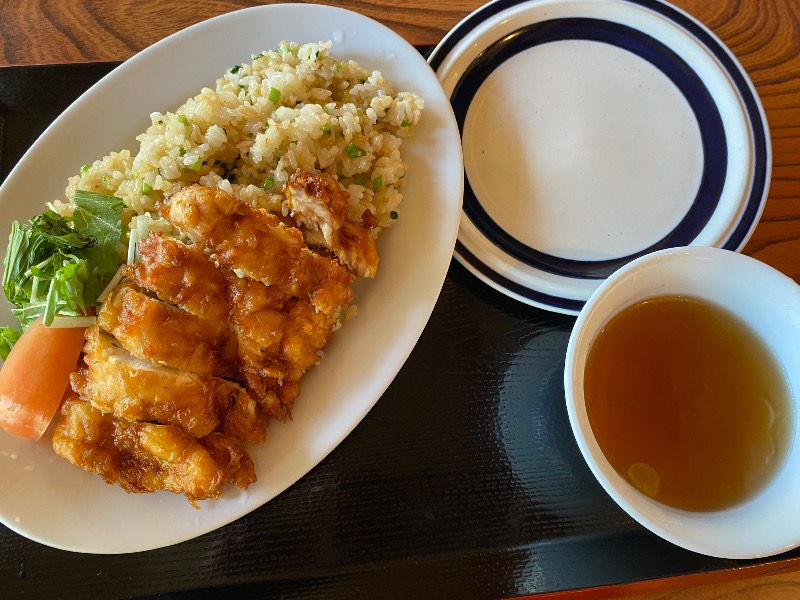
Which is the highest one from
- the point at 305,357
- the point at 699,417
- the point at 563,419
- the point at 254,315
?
the point at 254,315

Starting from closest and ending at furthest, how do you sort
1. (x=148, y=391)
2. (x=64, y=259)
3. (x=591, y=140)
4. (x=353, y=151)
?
1. (x=148, y=391)
2. (x=64, y=259)
3. (x=353, y=151)
4. (x=591, y=140)

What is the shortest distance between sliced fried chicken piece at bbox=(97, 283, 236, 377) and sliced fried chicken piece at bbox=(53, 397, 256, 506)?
7.0 inches

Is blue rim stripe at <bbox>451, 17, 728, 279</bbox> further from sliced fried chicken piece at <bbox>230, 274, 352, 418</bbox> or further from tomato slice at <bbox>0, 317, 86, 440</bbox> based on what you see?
tomato slice at <bbox>0, 317, 86, 440</bbox>

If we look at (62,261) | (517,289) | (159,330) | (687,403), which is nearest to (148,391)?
(159,330)

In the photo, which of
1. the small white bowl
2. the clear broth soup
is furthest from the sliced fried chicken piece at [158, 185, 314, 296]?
the clear broth soup

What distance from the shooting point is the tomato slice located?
4.90ft

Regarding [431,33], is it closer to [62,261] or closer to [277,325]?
[277,325]

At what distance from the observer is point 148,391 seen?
1422 mm

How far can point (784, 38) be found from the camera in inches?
81.2

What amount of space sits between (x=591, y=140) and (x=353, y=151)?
32.5 inches

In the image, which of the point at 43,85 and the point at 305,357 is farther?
the point at 43,85

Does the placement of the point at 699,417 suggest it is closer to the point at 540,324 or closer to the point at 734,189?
the point at 540,324

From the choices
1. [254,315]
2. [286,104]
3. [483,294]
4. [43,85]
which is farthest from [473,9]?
[43,85]

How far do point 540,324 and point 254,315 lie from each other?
0.89 metres
